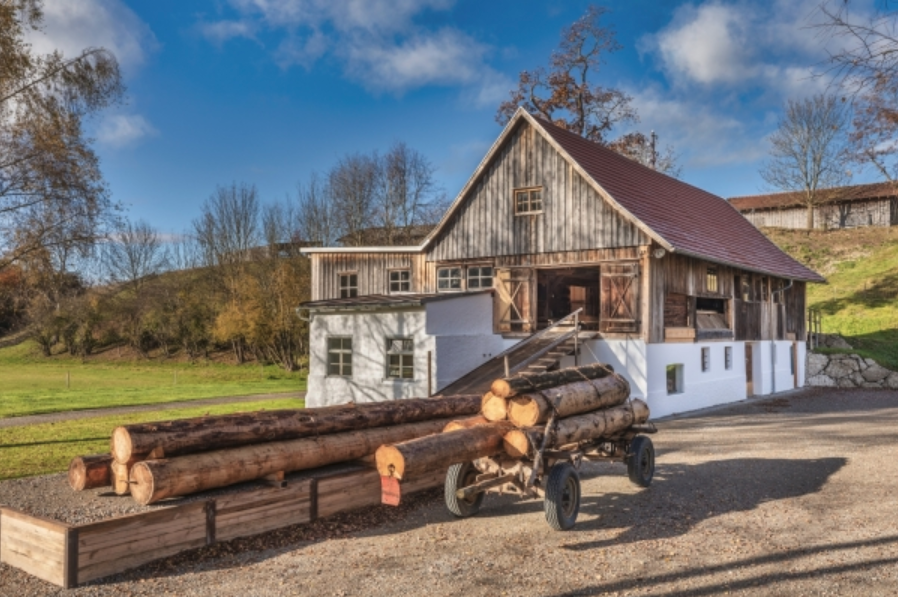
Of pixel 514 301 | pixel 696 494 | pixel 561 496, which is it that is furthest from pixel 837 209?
pixel 561 496

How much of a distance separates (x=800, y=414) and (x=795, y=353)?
10221 millimetres

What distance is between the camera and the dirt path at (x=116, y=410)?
18.7m

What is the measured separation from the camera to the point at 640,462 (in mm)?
10039

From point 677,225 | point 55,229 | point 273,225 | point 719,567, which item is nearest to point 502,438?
point 719,567

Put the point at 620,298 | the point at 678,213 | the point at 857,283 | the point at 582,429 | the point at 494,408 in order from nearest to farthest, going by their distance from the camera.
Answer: the point at 494,408 → the point at 582,429 → the point at 620,298 → the point at 678,213 → the point at 857,283

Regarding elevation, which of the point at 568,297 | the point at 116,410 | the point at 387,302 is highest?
the point at 568,297

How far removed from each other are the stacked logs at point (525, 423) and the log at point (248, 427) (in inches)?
71.3

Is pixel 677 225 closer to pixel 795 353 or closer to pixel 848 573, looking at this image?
pixel 795 353

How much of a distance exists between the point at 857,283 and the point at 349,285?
34.0 m

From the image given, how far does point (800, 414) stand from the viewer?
66.3 ft

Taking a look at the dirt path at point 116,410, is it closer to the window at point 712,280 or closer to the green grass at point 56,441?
the green grass at point 56,441

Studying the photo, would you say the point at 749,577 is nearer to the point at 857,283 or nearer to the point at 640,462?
the point at 640,462

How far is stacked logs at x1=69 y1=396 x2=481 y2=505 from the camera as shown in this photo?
302 inches

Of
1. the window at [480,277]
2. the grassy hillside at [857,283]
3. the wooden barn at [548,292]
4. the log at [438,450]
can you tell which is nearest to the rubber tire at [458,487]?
the log at [438,450]
